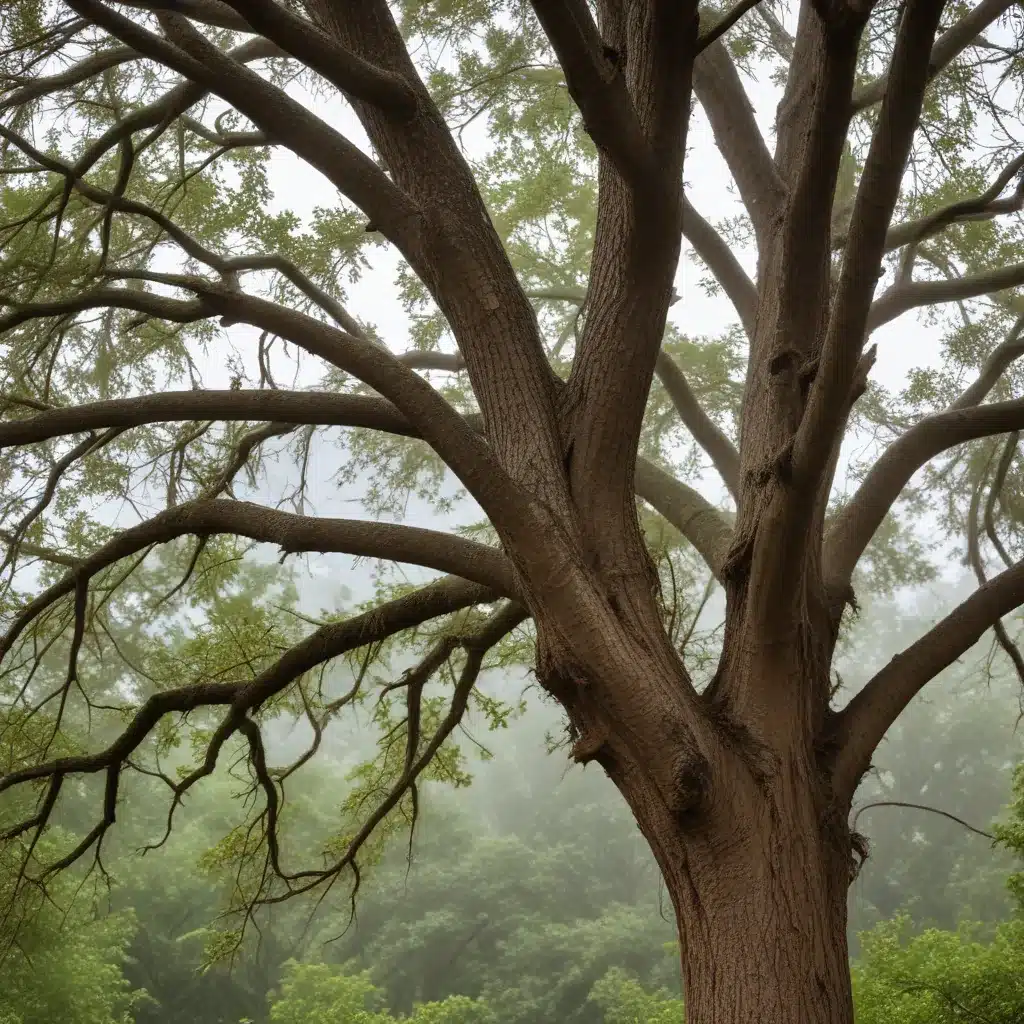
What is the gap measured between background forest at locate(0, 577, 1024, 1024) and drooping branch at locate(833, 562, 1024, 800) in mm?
5861

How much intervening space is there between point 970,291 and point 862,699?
7.87 feet

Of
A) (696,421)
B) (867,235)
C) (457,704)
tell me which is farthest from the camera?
(696,421)

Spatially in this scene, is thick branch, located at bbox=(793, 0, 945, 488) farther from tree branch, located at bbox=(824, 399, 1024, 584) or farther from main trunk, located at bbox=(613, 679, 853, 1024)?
tree branch, located at bbox=(824, 399, 1024, 584)

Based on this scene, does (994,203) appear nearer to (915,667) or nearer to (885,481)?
(885,481)

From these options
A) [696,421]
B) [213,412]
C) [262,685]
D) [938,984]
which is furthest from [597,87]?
[938,984]

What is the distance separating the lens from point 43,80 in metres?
3.94

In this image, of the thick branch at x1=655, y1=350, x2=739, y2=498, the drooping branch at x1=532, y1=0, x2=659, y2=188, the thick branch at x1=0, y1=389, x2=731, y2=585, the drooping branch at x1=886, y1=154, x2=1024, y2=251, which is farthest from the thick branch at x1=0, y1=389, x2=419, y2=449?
the thick branch at x1=655, y1=350, x2=739, y2=498

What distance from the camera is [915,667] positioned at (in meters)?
3.17

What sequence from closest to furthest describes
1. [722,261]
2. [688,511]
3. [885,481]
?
[885,481] → [688,511] → [722,261]

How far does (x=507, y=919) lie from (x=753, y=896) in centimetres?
2320

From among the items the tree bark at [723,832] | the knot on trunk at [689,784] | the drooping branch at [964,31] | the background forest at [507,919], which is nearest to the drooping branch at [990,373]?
the drooping branch at [964,31]

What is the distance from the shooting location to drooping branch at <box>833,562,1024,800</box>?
3109mm

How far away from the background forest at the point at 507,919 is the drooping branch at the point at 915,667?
5861 millimetres

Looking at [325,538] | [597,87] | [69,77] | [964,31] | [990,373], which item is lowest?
[325,538]
